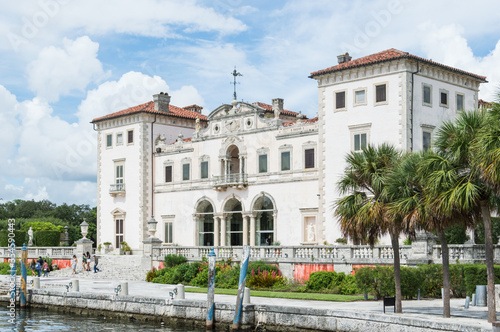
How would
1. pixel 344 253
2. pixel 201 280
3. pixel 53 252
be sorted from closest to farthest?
pixel 344 253, pixel 201 280, pixel 53 252

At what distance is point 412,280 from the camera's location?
88.6 ft

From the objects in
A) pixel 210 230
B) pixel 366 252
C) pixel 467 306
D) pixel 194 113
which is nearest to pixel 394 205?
pixel 467 306

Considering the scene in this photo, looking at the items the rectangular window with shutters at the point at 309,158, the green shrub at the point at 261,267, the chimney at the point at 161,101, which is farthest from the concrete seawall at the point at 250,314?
the chimney at the point at 161,101

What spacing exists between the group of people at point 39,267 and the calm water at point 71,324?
15.6m

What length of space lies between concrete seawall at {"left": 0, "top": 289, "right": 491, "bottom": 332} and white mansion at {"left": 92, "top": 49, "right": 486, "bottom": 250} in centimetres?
1663

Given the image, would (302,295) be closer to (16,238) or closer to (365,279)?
(365,279)

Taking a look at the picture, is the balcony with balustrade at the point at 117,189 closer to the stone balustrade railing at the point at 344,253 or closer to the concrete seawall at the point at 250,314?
the stone balustrade railing at the point at 344,253

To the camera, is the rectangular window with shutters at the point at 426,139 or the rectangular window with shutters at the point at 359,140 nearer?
the rectangular window with shutters at the point at 426,139

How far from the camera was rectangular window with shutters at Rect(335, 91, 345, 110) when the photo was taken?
42688mm

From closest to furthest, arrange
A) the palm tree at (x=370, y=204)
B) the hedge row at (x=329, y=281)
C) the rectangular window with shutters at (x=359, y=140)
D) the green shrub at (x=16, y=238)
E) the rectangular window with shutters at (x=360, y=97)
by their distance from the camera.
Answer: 1. the palm tree at (x=370, y=204)
2. the hedge row at (x=329, y=281)
3. the rectangular window with shutters at (x=359, y=140)
4. the rectangular window with shutters at (x=360, y=97)
5. the green shrub at (x=16, y=238)

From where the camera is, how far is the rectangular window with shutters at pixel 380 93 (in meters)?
40.8

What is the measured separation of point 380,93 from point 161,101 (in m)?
21.8

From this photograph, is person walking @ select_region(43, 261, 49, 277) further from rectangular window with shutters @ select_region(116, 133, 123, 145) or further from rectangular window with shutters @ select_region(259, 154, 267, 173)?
rectangular window with shutters @ select_region(259, 154, 267, 173)

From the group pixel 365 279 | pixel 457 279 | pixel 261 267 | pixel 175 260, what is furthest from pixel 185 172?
pixel 457 279
